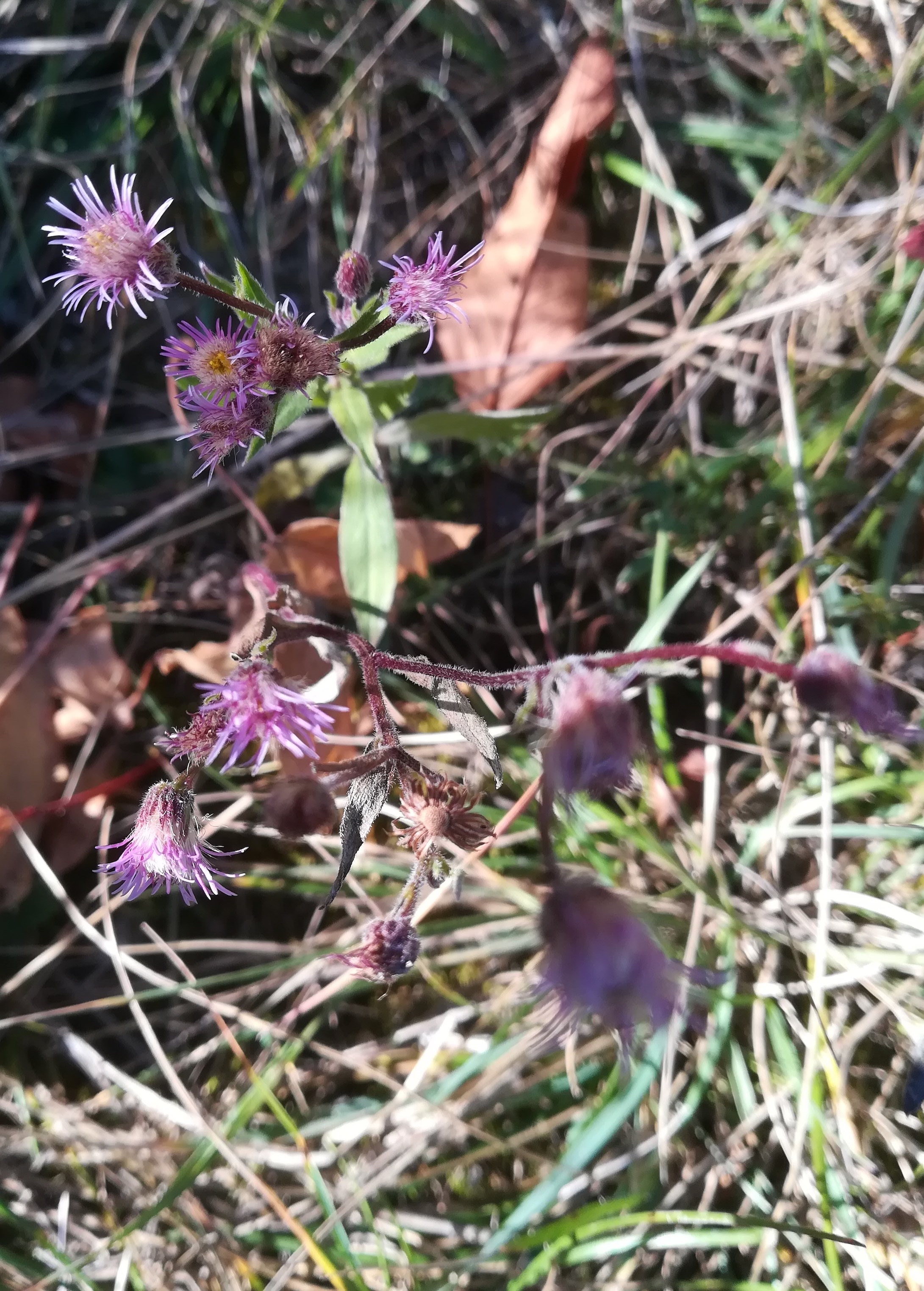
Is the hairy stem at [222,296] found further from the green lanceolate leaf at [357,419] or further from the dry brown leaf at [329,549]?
the dry brown leaf at [329,549]

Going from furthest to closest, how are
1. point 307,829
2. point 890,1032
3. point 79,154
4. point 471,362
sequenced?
point 79,154 < point 471,362 < point 890,1032 < point 307,829

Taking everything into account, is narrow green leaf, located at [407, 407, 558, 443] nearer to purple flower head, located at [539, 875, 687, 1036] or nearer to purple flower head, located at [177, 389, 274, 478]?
purple flower head, located at [177, 389, 274, 478]

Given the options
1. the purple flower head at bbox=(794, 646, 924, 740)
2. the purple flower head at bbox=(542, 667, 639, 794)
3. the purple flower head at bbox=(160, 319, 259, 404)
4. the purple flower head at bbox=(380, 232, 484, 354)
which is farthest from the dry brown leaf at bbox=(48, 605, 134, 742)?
the purple flower head at bbox=(794, 646, 924, 740)

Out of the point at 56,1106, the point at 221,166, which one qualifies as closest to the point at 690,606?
the point at 221,166

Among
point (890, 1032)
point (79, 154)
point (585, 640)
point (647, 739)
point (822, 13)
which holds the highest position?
point (79, 154)

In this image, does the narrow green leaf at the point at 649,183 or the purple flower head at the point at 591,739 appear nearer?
the purple flower head at the point at 591,739

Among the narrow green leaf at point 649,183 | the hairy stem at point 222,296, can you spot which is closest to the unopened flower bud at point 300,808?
the hairy stem at point 222,296

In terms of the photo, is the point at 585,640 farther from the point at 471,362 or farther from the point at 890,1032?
the point at 890,1032
